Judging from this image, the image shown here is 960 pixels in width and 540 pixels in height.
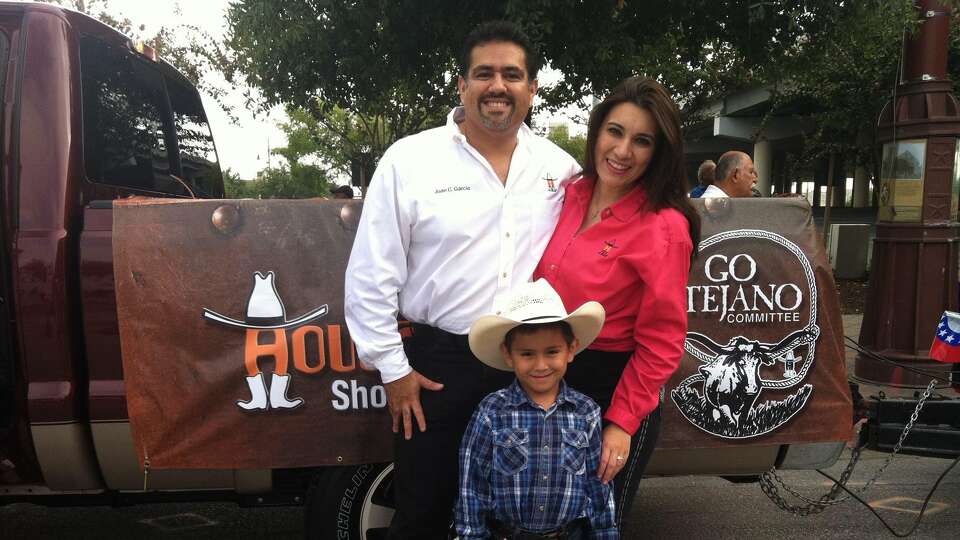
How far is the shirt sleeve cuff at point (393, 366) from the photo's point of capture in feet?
6.71

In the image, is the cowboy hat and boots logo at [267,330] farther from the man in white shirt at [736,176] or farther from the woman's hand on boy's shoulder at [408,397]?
the man in white shirt at [736,176]

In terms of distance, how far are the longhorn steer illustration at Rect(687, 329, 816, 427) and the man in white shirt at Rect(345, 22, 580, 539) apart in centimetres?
90

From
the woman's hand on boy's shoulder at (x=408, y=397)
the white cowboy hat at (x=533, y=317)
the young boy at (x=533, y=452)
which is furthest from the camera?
the woman's hand on boy's shoulder at (x=408, y=397)

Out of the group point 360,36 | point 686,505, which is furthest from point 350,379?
point 360,36

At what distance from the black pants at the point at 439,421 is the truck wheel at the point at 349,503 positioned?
0.46 metres

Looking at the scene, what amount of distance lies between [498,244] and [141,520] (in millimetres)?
2720

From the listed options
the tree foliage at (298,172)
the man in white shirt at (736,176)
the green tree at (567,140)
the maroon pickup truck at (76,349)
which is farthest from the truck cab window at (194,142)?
the green tree at (567,140)

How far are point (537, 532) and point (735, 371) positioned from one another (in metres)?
1.06

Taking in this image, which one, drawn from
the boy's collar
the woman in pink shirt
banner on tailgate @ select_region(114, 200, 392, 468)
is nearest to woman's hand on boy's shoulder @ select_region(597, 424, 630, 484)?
the woman in pink shirt

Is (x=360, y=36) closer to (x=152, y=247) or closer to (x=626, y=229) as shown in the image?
(x=152, y=247)

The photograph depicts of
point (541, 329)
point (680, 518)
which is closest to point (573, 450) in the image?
point (541, 329)

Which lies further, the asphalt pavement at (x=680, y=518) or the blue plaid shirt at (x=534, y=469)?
the asphalt pavement at (x=680, y=518)

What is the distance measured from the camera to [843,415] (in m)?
2.72

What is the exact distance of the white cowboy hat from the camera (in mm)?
1867
